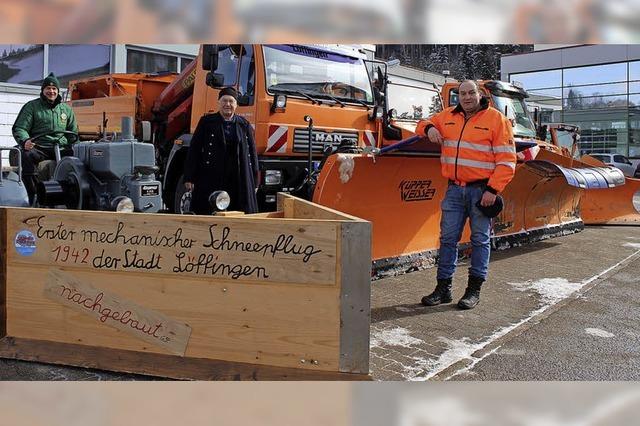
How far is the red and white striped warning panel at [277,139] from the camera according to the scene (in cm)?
564

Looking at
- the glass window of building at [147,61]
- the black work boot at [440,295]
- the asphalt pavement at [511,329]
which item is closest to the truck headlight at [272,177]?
the asphalt pavement at [511,329]

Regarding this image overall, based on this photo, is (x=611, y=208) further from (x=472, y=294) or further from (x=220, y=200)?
(x=220, y=200)

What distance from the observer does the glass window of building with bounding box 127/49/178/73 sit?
12.1m

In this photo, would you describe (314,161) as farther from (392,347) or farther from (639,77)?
(639,77)

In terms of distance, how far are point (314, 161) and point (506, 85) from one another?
483 cm

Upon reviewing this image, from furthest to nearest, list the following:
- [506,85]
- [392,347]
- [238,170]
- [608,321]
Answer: [506,85]
[238,170]
[608,321]
[392,347]

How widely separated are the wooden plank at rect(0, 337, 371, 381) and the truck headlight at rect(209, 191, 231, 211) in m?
1.53

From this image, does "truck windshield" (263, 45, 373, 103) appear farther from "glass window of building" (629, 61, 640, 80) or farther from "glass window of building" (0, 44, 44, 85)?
"glass window of building" (629, 61, 640, 80)

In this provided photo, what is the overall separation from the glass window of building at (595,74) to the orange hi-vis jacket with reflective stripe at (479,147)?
24556 mm

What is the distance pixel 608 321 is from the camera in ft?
14.4

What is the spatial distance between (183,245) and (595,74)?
2759 centimetres

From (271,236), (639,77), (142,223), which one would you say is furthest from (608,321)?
(639,77)

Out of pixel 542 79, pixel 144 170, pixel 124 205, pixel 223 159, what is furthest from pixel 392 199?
pixel 542 79

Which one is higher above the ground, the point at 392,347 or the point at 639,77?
the point at 639,77
